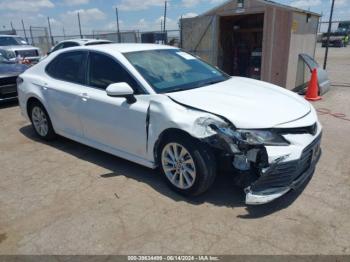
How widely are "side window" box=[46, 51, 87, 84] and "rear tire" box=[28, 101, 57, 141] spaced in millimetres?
639

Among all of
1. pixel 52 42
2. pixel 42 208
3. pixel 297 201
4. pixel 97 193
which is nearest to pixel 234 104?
pixel 297 201

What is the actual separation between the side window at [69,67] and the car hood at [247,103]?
1.63 m

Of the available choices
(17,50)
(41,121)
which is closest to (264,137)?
(41,121)

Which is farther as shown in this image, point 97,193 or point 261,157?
point 97,193

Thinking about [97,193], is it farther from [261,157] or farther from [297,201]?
[297,201]

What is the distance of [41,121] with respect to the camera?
529 centimetres

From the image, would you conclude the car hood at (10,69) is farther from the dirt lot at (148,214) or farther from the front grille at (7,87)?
the dirt lot at (148,214)

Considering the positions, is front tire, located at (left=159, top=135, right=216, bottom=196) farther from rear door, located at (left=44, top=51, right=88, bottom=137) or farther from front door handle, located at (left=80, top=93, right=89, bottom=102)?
rear door, located at (left=44, top=51, right=88, bottom=137)

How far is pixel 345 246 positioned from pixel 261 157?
3.30ft

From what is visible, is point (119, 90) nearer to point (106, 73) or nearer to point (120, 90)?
point (120, 90)

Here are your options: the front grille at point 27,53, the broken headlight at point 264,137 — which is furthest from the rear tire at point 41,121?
the front grille at point 27,53

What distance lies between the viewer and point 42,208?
3.46 metres

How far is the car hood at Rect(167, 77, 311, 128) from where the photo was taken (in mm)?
3066

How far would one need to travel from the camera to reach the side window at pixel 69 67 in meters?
4.43
